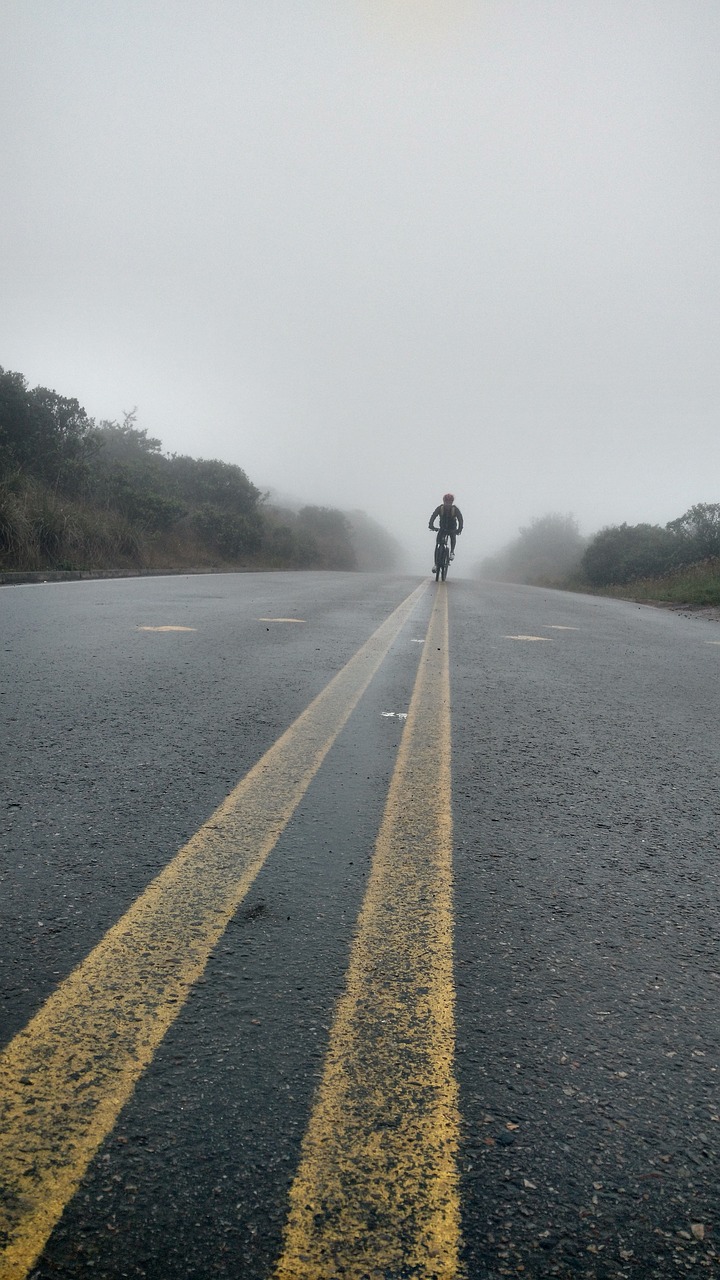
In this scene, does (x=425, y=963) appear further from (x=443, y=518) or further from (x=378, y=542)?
Answer: (x=378, y=542)

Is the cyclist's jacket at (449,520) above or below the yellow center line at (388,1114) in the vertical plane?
above

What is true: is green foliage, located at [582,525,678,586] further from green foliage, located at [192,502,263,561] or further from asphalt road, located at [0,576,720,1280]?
asphalt road, located at [0,576,720,1280]

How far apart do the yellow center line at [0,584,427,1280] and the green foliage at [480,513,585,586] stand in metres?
59.4

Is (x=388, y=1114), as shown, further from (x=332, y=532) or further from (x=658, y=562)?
(x=332, y=532)

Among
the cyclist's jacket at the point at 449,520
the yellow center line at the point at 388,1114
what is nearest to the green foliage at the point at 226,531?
the cyclist's jacket at the point at 449,520

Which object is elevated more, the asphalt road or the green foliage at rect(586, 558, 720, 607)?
the green foliage at rect(586, 558, 720, 607)

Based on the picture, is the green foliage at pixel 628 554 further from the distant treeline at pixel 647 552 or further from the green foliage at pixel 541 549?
the green foliage at pixel 541 549

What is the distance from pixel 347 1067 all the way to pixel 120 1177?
0.47m

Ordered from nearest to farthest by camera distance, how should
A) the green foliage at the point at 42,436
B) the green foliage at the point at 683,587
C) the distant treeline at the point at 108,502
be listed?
the distant treeline at the point at 108,502, the green foliage at the point at 42,436, the green foliage at the point at 683,587

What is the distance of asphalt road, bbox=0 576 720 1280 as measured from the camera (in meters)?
1.24

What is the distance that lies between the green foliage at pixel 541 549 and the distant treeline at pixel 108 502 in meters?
32.5

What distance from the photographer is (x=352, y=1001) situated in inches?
72.4

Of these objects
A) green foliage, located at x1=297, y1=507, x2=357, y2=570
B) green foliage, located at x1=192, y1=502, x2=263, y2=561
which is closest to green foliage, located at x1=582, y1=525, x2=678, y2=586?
green foliage, located at x1=192, y1=502, x2=263, y2=561

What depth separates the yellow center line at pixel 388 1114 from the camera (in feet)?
3.89
